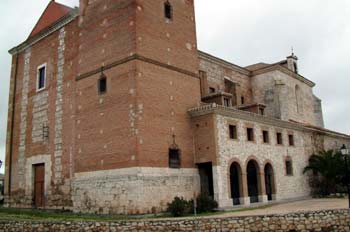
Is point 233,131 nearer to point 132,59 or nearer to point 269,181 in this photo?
point 269,181

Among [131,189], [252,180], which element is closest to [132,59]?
[131,189]

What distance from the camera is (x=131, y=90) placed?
750 inches

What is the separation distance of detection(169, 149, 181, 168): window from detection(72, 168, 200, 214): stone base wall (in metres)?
0.31

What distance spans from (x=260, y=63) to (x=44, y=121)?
21.9 m

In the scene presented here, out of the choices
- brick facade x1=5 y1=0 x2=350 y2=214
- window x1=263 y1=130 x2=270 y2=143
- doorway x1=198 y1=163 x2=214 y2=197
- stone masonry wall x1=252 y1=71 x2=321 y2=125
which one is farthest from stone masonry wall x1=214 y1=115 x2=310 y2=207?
stone masonry wall x1=252 y1=71 x2=321 y2=125

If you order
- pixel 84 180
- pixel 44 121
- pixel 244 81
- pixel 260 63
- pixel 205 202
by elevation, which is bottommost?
pixel 205 202

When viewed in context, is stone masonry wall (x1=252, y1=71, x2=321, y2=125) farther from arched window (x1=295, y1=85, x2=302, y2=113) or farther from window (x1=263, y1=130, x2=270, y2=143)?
window (x1=263, y1=130, x2=270, y2=143)

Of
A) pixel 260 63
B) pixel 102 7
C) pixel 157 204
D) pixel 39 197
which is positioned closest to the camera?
pixel 157 204

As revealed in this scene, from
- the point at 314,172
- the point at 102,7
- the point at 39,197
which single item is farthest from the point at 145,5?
the point at 314,172

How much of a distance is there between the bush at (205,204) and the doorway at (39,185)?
1069 centimetres

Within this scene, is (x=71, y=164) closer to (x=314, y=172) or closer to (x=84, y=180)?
(x=84, y=180)

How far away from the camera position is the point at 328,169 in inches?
1045

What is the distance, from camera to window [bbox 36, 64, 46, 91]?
1010 inches

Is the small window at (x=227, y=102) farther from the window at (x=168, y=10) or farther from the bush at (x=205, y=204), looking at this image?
the bush at (x=205, y=204)
